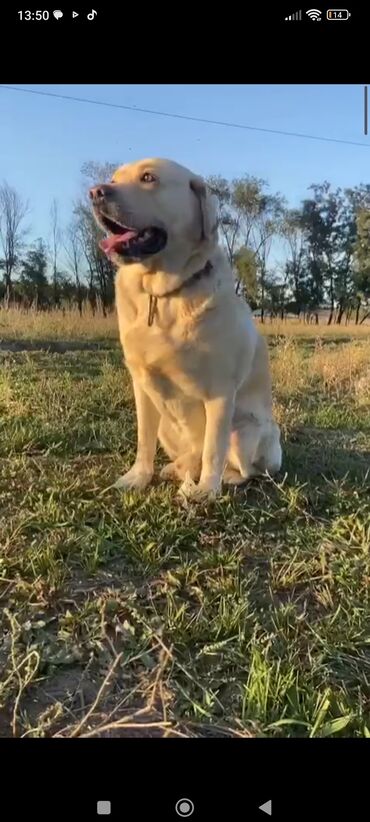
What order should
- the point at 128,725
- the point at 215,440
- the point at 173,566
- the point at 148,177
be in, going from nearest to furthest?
the point at 128,725, the point at 173,566, the point at 148,177, the point at 215,440

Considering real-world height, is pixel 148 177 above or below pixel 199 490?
above

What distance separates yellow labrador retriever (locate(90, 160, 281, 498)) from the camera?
4.68ft

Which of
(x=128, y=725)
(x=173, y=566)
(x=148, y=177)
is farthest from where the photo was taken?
(x=148, y=177)

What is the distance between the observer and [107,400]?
1.92m

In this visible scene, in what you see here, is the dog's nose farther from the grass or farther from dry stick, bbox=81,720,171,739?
dry stick, bbox=81,720,171,739

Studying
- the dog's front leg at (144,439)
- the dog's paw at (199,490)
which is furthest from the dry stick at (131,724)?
the dog's front leg at (144,439)

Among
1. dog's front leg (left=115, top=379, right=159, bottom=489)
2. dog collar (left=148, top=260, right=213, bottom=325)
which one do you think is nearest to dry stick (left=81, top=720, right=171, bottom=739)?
dog's front leg (left=115, top=379, right=159, bottom=489)

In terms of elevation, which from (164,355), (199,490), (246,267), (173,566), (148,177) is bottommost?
(173,566)

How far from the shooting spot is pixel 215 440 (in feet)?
5.43
